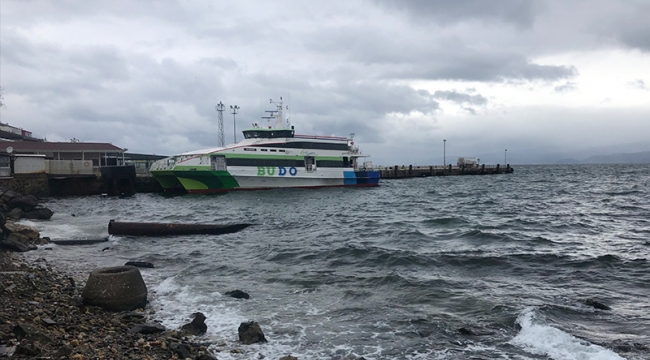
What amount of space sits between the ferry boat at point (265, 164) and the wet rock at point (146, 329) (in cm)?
3066

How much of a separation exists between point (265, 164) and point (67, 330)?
3302 centimetres

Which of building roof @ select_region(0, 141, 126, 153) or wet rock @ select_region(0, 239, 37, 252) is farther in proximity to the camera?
building roof @ select_region(0, 141, 126, 153)

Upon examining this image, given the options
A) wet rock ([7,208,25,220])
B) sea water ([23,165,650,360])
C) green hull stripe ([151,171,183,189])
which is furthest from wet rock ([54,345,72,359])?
green hull stripe ([151,171,183,189])

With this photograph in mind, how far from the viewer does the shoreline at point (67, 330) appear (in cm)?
542

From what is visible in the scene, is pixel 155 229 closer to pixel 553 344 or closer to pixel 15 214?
pixel 15 214

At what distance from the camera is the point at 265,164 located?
39.3 meters

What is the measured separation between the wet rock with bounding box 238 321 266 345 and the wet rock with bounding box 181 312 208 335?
2.23ft

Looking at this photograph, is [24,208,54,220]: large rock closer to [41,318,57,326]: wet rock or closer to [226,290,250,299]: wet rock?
[226,290,250,299]: wet rock

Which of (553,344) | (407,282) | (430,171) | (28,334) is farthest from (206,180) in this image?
(430,171)

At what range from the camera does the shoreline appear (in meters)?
5.42

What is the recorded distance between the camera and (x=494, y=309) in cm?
863

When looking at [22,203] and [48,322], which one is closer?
[48,322]

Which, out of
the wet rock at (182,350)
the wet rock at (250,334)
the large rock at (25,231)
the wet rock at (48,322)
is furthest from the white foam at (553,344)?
the large rock at (25,231)

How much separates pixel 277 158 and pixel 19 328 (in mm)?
34597
